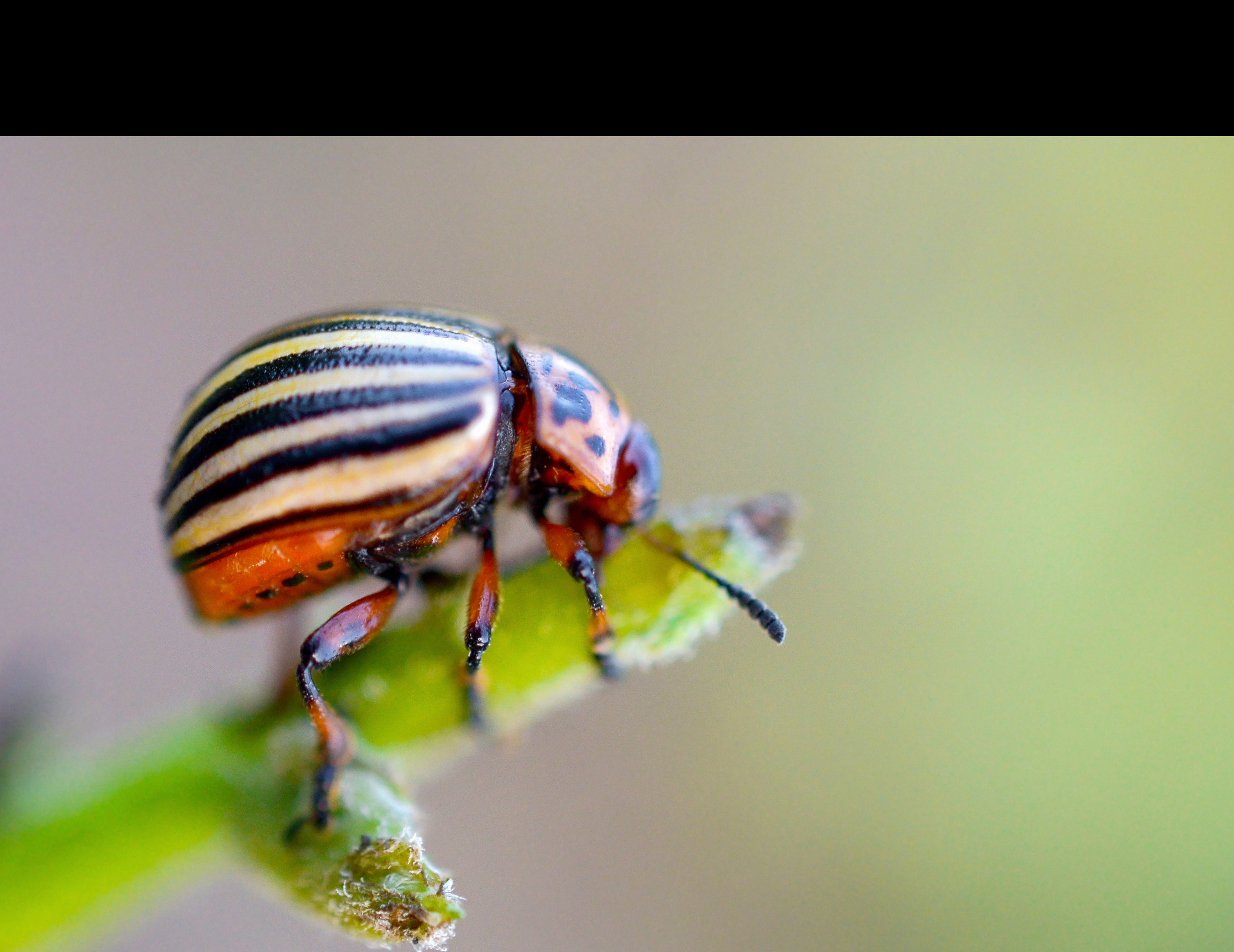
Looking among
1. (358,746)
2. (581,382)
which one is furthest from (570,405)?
(358,746)

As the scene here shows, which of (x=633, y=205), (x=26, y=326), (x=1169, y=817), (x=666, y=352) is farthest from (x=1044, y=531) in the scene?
(x=26, y=326)

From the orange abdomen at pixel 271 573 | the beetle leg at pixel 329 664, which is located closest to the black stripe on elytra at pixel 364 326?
the orange abdomen at pixel 271 573

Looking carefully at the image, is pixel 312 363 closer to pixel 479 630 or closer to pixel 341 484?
pixel 341 484

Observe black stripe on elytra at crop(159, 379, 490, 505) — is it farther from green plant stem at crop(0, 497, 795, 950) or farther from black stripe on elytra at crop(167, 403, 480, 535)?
Result: green plant stem at crop(0, 497, 795, 950)

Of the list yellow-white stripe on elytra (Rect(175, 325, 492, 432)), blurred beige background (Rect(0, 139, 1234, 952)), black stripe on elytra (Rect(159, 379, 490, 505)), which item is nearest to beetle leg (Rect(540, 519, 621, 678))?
black stripe on elytra (Rect(159, 379, 490, 505))

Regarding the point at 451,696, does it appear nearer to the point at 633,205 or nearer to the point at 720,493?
the point at 720,493

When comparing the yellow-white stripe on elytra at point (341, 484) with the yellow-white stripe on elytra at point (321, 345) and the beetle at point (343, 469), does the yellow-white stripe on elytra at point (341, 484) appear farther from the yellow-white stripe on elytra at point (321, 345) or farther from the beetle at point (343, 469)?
the yellow-white stripe on elytra at point (321, 345)
